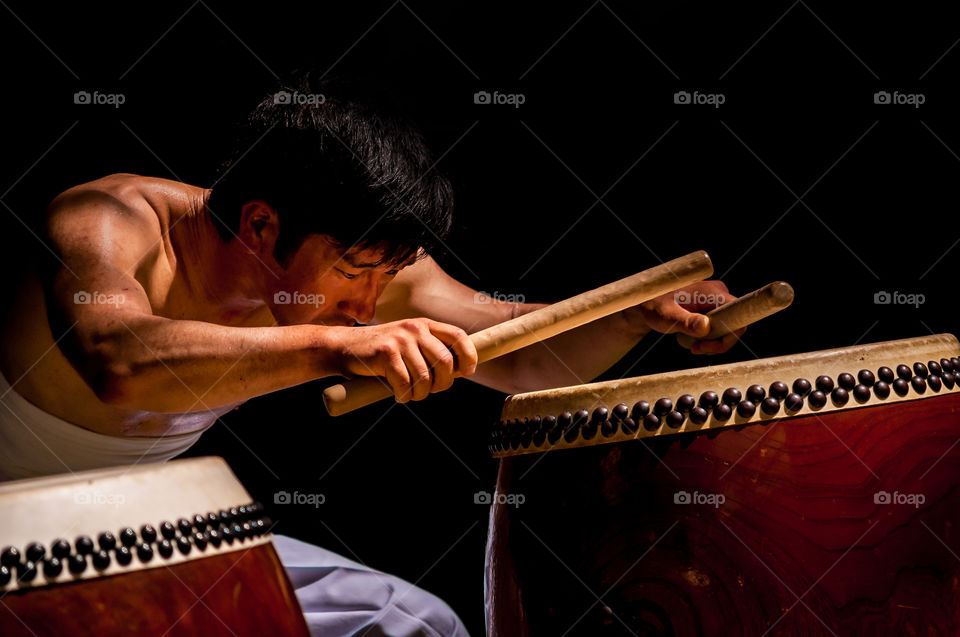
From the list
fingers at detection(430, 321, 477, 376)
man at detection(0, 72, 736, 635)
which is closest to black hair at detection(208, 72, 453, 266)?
man at detection(0, 72, 736, 635)

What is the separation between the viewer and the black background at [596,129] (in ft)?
7.14

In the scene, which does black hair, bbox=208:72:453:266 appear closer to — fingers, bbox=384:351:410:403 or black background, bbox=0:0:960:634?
black background, bbox=0:0:960:634

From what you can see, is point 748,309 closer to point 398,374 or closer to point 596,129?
point 398,374

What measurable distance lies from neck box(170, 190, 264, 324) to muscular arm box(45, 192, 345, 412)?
299mm

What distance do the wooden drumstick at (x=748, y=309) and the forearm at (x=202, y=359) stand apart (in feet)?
2.24

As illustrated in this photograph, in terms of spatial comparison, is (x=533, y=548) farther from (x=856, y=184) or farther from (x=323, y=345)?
(x=856, y=184)

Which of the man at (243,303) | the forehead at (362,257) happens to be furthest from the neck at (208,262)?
the forehead at (362,257)

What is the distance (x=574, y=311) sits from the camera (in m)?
1.36

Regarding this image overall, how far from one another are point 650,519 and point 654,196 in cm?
156

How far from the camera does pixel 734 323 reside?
153 cm

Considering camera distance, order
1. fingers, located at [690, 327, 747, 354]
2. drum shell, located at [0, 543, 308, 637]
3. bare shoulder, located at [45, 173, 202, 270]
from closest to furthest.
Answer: drum shell, located at [0, 543, 308, 637]
bare shoulder, located at [45, 173, 202, 270]
fingers, located at [690, 327, 747, 354]

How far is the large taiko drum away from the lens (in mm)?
979

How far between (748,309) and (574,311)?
0.32 metres

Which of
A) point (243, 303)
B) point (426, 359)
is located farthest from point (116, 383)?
point (243, 303)
